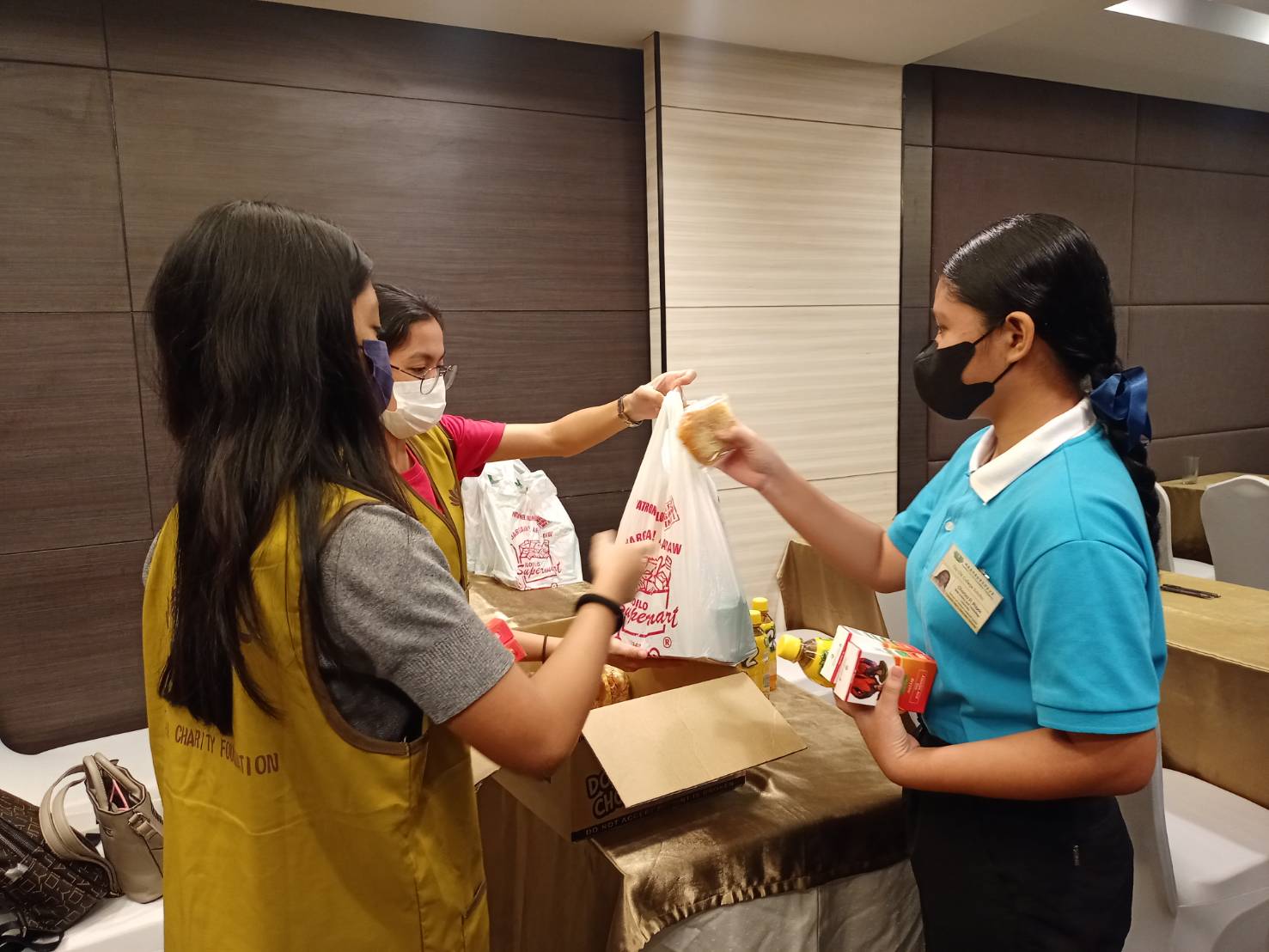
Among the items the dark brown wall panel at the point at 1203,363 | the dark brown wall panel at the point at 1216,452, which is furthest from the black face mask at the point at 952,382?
the dark brown wall panel at the point at 1216,452

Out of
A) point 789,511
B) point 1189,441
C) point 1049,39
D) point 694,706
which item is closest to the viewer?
point 694,706

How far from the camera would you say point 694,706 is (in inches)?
46.2

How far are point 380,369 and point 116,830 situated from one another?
1416 millimetres

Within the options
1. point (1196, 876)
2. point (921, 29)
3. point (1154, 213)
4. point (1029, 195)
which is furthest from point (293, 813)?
point (1154, 213)

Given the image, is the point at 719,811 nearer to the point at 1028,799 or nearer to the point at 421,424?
the point at 1028,799

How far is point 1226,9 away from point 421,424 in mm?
3779

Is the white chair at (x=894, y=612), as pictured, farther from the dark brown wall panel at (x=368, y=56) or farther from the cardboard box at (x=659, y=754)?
the dark brown wall panel at (x=368, y=56)

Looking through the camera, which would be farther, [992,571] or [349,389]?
[992,571]

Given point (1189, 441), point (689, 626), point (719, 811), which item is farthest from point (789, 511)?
point (1189, 441)

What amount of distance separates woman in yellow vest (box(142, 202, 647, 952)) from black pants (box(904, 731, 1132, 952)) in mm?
555

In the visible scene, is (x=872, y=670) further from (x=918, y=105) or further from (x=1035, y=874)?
(x=918, y=105)

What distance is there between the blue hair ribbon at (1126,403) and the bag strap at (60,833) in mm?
1975

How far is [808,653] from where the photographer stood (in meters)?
1.11

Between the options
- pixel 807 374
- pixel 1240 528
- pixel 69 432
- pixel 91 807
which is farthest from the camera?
pixel 807 374
